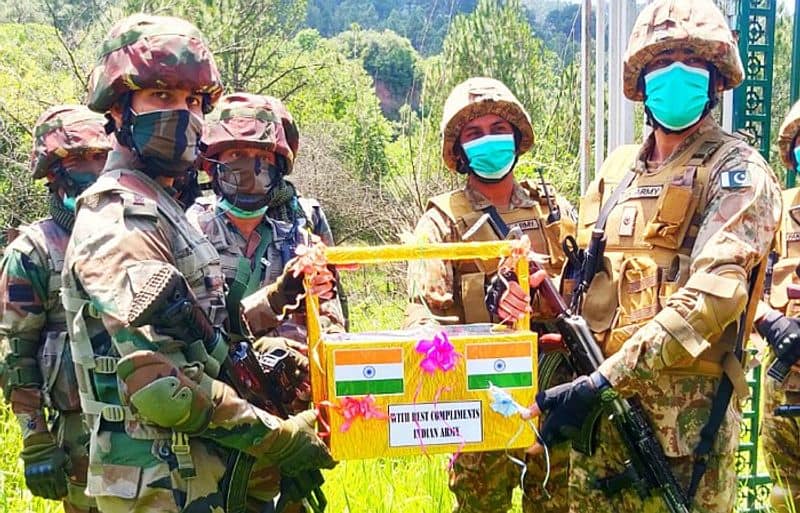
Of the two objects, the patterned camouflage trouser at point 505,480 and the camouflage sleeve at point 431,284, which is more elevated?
the camouflage sleeve at point 431,284

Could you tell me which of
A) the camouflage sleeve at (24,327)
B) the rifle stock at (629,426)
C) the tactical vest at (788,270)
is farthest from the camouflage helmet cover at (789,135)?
the camouflage sleeve at (24,327)

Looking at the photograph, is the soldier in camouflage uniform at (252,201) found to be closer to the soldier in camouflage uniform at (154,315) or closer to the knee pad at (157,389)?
the soldier in camouflage uniform at (154,315)

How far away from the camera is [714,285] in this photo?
2715 mm

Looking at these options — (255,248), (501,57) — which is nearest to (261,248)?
(255,248)

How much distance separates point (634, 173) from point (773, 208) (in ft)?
1.97

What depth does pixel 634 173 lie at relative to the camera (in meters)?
3.29

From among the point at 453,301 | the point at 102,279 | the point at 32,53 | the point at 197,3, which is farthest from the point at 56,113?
the point at 197,3

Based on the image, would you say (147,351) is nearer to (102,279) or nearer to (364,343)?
(102,279)

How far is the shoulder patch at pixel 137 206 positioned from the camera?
2.22m

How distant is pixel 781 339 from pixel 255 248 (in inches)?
104

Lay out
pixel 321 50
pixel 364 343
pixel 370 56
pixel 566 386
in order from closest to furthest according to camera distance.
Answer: pixel 364 343 → pixel 566 386 → pixel 321 50 → pixel 370 56

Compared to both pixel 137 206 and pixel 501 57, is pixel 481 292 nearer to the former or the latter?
pixel 137 206

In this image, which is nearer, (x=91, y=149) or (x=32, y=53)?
(x=91, y=149)

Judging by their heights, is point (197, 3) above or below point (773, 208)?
above
